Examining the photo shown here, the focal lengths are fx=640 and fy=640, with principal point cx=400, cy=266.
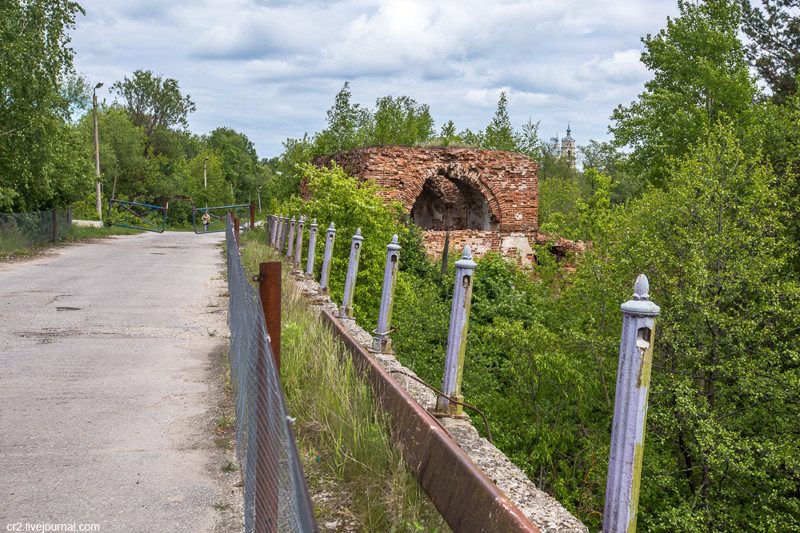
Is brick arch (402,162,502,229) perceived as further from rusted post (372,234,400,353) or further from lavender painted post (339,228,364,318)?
rusted post (372,234,400,353)

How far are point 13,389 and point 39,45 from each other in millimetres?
18159

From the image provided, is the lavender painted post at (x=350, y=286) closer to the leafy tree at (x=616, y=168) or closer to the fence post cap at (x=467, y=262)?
the fence post cap at (x=467, y=262)

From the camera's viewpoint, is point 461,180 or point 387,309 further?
point 461,180

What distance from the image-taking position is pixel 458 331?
408 centimetres

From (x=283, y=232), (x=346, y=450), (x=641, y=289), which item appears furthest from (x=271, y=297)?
(x=283, y=232)

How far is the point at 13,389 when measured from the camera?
18.8ft

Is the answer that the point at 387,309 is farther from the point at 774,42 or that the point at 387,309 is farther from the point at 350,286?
the point at 774,42

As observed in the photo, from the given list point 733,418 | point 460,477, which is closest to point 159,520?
point 460,477

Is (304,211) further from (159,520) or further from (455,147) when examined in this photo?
(159,520)

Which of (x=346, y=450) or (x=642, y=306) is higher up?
(x=642, y=306)

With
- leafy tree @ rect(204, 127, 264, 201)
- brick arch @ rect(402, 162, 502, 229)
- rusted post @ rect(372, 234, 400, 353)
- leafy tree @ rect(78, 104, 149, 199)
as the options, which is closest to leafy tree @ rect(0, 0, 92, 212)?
brick arch @ rect(402, 162, 502, 229)

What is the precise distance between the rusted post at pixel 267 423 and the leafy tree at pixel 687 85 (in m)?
30.9

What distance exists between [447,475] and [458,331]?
1.30 m

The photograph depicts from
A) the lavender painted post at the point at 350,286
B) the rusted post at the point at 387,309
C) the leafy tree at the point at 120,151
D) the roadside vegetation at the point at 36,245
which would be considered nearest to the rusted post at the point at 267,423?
the rusted post at the point at 387,309
